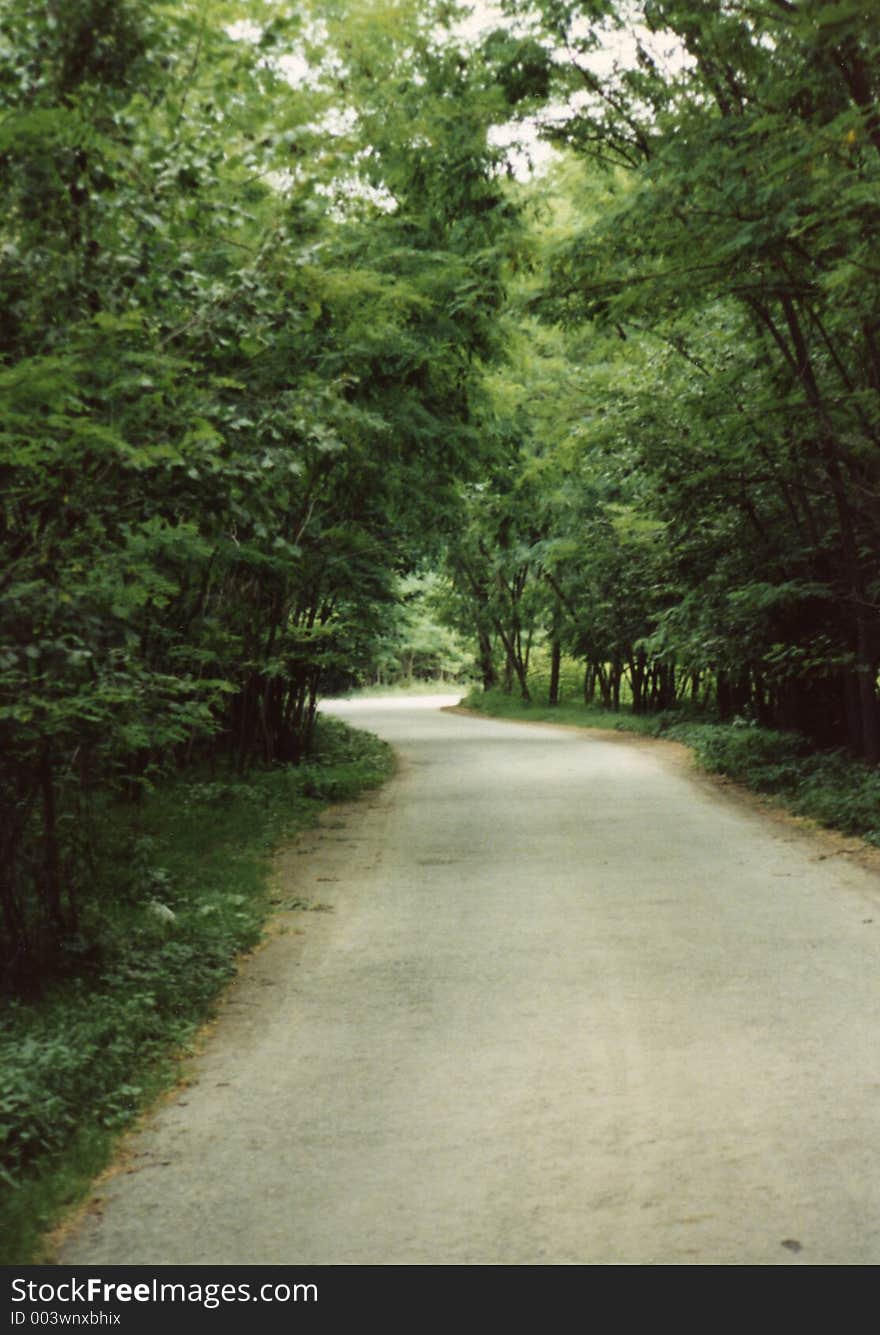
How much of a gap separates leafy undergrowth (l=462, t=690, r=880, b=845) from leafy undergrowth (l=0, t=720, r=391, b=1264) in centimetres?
595

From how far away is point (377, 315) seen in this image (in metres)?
12.3

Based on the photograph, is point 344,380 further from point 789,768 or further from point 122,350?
point 789,768

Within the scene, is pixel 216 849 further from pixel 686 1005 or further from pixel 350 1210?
pixel 350 1210

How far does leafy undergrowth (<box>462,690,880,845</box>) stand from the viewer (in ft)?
43.5

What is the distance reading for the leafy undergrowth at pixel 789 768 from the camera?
13266 millimetres

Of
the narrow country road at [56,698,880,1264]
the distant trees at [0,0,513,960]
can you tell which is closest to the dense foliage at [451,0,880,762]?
the distant trees at [0,0,513,960]

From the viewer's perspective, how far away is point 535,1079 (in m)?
5.84

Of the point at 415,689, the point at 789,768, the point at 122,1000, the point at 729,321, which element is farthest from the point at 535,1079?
the point at 415,689

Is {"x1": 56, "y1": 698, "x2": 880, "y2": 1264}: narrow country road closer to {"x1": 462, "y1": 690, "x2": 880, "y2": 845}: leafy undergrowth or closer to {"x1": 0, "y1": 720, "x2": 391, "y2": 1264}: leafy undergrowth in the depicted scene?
{"x1": 0, "y1": 720, "x2": 391, "y2": 1264}: leafy undergrowth

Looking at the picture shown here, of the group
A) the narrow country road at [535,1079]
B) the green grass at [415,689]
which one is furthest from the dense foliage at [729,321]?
the green grass at [415,689]

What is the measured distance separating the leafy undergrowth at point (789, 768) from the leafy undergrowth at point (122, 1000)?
5949 millimetres

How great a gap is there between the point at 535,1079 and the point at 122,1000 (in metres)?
2.36

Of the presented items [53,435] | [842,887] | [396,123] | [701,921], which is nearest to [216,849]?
[701,921]

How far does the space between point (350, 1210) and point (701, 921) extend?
5.10m
